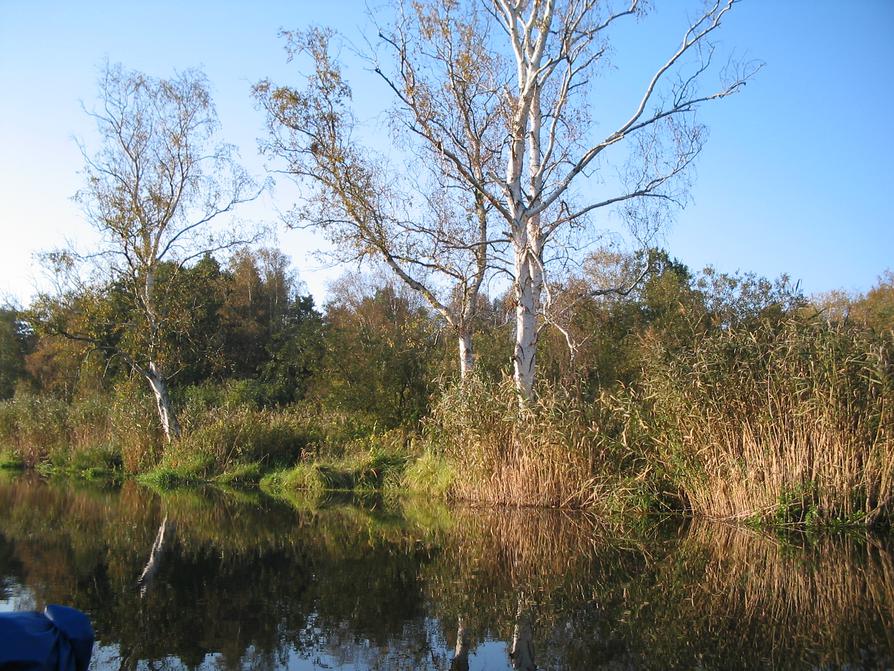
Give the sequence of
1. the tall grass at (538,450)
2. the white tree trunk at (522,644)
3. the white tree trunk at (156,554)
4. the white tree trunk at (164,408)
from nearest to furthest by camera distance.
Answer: the white tree trunk at (522,644) < the white tree trunk at (156,554) < the tall grass at (538,450) < the white tree trunk at (164,408)

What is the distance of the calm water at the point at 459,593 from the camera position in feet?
20.1

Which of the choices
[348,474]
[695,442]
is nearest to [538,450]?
[695,442]

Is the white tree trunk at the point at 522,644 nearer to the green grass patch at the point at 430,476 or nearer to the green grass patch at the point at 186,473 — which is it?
the green grass patch at the point at 430,476

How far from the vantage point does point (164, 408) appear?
69.6 feet

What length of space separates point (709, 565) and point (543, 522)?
3.54m

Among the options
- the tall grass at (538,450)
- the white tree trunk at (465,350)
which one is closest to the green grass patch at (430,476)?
the tall grass at (538,450)

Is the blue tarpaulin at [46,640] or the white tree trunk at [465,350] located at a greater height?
the white tree trunk at [465,350]

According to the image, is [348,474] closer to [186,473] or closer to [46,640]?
[186,473]

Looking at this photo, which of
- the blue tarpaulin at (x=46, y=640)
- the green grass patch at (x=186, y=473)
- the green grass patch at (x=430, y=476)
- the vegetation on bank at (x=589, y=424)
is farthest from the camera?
the green grass patch at (x=186, y=473)

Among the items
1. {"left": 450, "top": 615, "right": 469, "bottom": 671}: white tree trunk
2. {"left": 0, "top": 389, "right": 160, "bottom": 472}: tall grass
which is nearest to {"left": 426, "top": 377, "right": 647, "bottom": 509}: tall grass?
{"left": 450, "top": 615, "right": 469, "bottom": 671}: white tree trunk

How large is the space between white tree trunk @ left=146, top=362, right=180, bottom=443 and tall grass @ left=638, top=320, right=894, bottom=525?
1413 cm

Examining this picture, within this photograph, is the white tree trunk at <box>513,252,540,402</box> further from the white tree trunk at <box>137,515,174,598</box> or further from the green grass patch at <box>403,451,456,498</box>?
the white tree trunk at <box>137,515,174,598</box>

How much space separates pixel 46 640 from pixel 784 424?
977cm

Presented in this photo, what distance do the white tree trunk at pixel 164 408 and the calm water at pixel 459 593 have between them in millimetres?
8017
